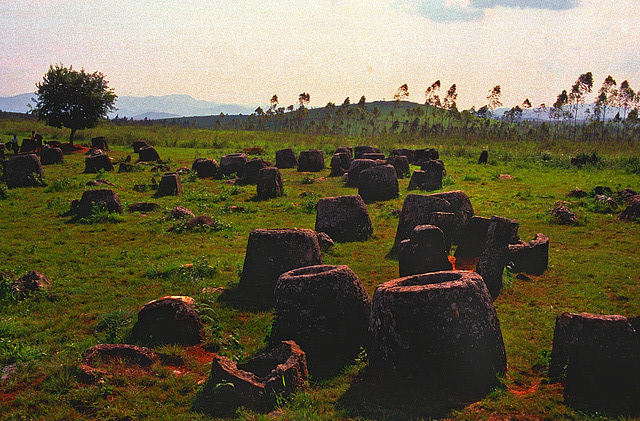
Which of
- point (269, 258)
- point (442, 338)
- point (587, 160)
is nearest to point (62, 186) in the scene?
point (269, 258)

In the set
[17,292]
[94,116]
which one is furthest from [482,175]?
[94,116]

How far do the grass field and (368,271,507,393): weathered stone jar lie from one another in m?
0.27

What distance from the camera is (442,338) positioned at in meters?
4.91

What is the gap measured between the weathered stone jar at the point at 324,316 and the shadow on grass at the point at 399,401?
830 mm

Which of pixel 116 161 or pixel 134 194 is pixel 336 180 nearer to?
pixel 134 194

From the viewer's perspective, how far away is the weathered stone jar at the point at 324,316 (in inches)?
237

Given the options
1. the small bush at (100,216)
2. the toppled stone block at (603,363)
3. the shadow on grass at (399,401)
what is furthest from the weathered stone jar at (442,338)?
the small bush at (100,216)

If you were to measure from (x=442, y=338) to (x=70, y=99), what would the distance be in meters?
38.8

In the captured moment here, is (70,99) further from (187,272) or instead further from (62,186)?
(187,272)

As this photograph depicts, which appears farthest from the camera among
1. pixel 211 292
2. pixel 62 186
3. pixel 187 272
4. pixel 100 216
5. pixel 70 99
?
pixel 70 99

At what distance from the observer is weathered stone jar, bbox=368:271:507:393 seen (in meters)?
4.92

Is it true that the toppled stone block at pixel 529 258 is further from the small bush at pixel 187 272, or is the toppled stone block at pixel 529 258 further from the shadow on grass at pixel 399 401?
the small bush at pixel 187 272

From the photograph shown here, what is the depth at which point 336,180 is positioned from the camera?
2364cm

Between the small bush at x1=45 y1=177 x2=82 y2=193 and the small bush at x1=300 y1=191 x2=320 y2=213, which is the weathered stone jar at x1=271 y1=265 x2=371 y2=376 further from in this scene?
the small bush at x1=45 y1=177 x2=82 y2=193
